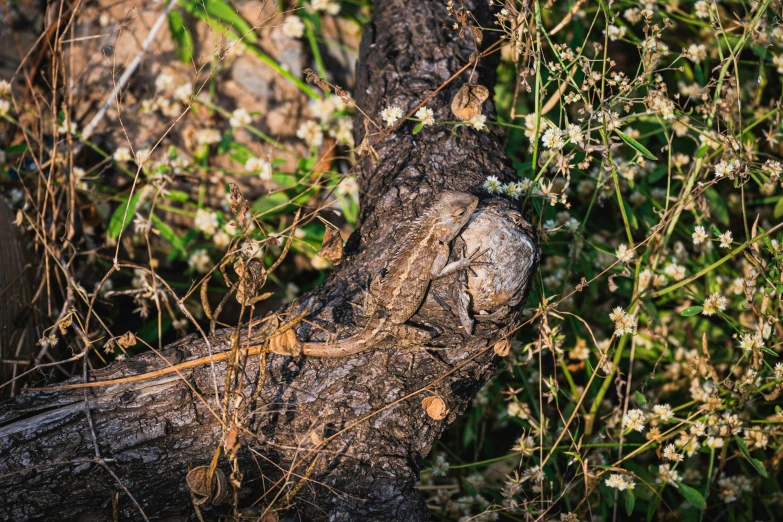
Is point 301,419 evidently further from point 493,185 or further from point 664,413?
point 664,413

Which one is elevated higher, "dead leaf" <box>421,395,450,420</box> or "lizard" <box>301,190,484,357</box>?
"lizard" <box>301,190,484,357</box>

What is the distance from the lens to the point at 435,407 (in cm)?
235

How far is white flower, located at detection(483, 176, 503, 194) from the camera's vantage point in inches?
102

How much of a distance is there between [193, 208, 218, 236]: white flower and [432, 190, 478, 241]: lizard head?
1.69m

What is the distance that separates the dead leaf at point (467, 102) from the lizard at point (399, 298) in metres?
0.47

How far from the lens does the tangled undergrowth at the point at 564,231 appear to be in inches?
103

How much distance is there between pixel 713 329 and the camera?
3.64 metres

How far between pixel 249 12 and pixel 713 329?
3708 millimetres

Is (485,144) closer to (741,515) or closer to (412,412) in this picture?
(412,412)

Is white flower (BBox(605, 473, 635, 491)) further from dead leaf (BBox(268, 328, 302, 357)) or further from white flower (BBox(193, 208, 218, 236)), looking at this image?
white flower (BBox(193, 208, 218, 236))

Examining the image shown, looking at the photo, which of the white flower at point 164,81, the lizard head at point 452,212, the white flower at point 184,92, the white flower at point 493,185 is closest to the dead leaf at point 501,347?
the lizard head at point 452,212

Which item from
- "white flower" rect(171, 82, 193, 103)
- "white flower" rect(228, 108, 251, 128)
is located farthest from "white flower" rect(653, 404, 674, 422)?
"white flower" rect(171, 82, 193, 103)

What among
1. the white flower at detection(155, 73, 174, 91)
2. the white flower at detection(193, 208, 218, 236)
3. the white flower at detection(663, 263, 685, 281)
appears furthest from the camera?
the white flower at detection(155, 73, 174, 91)

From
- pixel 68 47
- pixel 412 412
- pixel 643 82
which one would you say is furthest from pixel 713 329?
pixel 68 47
